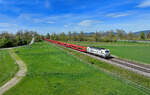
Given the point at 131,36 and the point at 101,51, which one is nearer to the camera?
the point at 101,51

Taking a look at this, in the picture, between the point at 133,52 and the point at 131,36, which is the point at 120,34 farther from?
the point at 133,52

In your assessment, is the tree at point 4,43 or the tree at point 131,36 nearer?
the tree at point 4,43

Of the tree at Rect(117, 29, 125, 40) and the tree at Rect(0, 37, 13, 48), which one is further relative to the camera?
the tree at Rect(117, 29, 125, 40)

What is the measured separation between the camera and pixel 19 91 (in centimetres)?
1090

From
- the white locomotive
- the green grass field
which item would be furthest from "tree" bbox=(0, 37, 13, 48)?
the green grass field

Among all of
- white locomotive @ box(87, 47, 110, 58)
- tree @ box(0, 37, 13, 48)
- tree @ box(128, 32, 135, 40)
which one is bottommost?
white locomotive @ box(87, 47, 110, 58)

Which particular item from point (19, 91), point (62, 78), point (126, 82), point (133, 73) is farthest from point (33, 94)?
point (133, 73)

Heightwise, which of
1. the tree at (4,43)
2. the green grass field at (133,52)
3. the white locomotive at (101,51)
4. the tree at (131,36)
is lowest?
the green grass field at (133,52)

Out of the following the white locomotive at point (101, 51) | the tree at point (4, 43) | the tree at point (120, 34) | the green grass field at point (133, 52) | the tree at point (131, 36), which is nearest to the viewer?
the white locomotive at point (101, 51)

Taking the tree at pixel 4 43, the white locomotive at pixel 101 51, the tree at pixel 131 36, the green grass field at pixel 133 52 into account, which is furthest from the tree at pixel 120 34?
the tree at pixel 4 43

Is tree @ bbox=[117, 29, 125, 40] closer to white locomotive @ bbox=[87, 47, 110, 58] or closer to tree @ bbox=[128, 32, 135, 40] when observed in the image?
tree @ bbox=[128, 32, 135, 40]

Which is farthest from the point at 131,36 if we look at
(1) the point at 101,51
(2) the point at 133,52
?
(1) the point at 101,51

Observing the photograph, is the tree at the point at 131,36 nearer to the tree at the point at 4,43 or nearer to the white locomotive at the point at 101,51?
the white locomotive at the point at 101,51

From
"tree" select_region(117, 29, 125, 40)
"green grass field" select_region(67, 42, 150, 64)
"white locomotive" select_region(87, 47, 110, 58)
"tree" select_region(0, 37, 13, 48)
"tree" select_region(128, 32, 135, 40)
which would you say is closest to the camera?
"white locomotive" select_region(87, 47, 110, 58)
